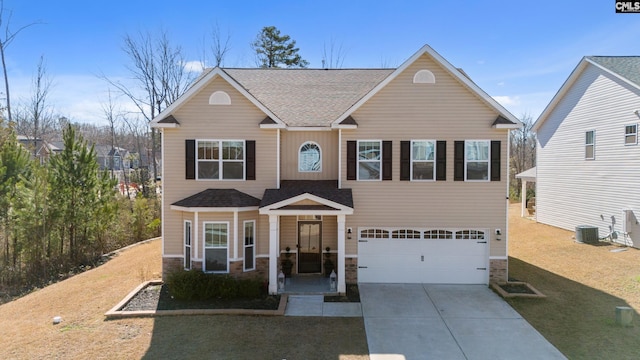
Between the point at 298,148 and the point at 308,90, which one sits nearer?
the point at 298,148

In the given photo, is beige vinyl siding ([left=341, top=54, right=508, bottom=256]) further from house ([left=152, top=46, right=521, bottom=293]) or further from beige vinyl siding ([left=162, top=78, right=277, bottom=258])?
beige vinyl siding ([left=162, top=78, right=277, bottom=258])

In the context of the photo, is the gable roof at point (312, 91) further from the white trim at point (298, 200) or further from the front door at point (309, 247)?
the front door at point (309, 247)

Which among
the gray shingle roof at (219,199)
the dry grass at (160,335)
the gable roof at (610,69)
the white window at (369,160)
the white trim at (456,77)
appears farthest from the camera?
the gable roof at (610,69)

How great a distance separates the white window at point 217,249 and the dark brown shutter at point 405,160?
6642 mm

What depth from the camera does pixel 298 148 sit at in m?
13.9

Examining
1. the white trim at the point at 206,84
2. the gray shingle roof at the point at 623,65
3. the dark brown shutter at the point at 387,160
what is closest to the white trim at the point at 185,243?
the white trim at the point at 206,84

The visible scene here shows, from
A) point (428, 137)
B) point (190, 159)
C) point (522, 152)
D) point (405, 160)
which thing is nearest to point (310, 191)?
point (405, 160)

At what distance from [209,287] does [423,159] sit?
8640 mm

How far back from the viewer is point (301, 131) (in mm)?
13875

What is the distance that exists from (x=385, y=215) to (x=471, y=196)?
3.19 m

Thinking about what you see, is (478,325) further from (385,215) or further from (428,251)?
(385,215)

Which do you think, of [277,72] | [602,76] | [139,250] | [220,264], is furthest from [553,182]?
[139,250]

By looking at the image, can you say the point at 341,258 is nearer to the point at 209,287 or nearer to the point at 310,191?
the point at 310,191

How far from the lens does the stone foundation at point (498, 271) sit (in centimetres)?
1307
